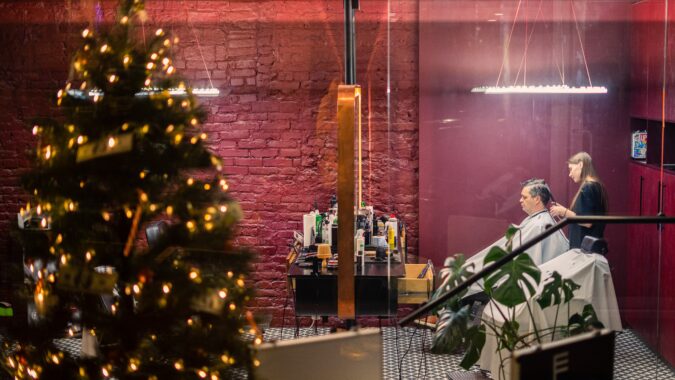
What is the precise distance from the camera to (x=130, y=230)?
113 inches

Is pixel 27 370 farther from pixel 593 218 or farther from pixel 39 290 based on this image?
pixel 593 218

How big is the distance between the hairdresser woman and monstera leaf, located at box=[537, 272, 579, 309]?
205 mm

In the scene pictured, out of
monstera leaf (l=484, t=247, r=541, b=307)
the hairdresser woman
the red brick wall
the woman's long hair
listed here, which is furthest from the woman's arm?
the red brick wall

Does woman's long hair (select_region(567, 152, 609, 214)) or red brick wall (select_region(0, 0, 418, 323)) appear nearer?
woman's long hair (select_region(567, 152, 609, 214))

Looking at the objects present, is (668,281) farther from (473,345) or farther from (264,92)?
(264,92)

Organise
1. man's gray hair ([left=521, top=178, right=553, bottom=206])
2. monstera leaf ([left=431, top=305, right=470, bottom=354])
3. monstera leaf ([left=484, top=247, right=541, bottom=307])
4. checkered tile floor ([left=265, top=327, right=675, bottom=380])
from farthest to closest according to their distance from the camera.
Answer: checkered tile floor ([left=265, top=327, right=675, bottom=380]) < man's gray hair ([left=521, top=178, right=553, bottom=206]) < monstera leaf ([left=431, top=305, right=470, bottom=354]) < monstera leaf ([left=484, top=247, right=541, bottom=307])

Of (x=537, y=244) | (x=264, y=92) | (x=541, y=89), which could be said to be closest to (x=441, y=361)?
(x=537, y=244)

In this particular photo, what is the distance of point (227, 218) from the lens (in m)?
2.91

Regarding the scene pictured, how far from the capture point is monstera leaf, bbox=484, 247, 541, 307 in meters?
4.45

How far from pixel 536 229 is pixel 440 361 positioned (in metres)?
1.15

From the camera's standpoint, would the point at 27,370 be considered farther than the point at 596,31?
No

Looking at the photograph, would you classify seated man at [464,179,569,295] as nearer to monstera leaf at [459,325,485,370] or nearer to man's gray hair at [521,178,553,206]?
man's gray hair at [521,178,553,206]

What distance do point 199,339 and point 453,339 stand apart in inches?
80.5

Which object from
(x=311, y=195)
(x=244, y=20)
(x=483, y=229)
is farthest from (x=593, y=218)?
(x=244, y=20)
